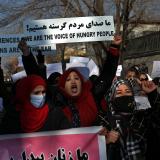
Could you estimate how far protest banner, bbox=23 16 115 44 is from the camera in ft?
26.7

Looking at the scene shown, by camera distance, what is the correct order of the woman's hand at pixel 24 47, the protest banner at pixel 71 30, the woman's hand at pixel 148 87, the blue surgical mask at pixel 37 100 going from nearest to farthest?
the blue surgical mask at pixel 37 100
the woman's hand at pixel 24 47
the woman's hand at pixel 148 87
the protest banner at pixel 71 30

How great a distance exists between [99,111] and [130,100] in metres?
0.30

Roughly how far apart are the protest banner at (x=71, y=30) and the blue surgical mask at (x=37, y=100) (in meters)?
Answer: 3.26

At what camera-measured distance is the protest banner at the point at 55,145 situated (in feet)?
16.4

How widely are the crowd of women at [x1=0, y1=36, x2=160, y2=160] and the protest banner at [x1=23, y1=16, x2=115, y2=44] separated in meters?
2.51

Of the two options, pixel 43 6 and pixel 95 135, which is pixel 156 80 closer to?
pixel 95 135

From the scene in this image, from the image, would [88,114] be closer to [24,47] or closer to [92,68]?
[24,47]

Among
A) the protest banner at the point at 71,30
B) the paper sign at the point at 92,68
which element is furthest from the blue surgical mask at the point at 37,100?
the paper sign at the point at 92,68

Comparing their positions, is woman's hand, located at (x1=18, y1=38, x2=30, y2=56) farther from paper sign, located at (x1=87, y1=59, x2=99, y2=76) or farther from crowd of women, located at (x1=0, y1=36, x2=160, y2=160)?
paper sign, located at (x1=87, y1=59, x2=99, y2=76)

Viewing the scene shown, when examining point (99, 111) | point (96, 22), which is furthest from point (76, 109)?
point (96, 22)

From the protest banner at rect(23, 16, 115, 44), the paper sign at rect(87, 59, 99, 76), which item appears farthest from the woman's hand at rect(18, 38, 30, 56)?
the paper sign at rect(87, 59, 99, 76)

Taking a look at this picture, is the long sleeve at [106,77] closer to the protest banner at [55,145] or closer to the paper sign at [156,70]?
the protest banner at [55,145]

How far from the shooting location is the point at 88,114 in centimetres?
516

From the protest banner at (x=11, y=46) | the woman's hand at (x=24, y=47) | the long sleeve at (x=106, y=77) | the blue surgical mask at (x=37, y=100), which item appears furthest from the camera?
the protest banner at (x=11, y=46)
